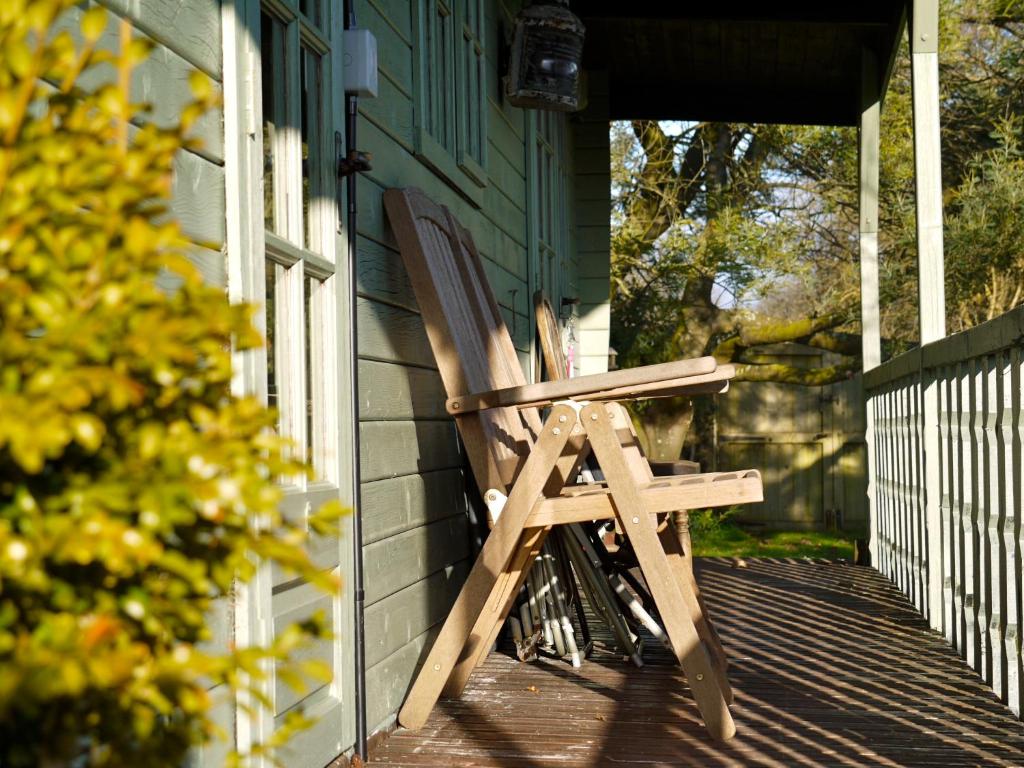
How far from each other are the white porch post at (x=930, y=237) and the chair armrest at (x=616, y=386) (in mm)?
1674

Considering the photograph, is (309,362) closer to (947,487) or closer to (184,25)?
(184,25)

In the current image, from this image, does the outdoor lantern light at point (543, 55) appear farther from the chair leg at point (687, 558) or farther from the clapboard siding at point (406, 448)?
the chair leg at point (687, 558)

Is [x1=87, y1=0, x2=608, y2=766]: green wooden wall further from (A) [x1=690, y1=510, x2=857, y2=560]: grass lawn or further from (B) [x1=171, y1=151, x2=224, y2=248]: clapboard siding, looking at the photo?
(A) [x1=690, y1=510, x2=857, y2=560]: grass lawn

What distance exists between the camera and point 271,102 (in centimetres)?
240

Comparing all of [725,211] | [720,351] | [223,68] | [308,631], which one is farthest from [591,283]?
[308,631]

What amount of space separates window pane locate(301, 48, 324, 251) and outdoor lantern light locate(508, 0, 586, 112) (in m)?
2.33

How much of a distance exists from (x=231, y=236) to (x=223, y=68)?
0.29 m

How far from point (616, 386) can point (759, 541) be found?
29.0ft

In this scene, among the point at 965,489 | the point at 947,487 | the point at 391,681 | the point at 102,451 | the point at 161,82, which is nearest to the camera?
the point at 102,451

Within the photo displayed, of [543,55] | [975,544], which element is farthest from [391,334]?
[543,55]

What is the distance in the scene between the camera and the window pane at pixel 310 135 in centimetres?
263

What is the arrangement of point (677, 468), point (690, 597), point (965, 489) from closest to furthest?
point (690, 597)
point (965, 489)
point (677, 468)

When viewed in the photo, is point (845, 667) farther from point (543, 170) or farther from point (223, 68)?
point (543, 170)

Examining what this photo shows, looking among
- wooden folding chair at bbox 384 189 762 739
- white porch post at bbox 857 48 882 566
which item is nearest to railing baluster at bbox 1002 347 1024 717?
wooden folding chair at bbox 384 189 762 739
